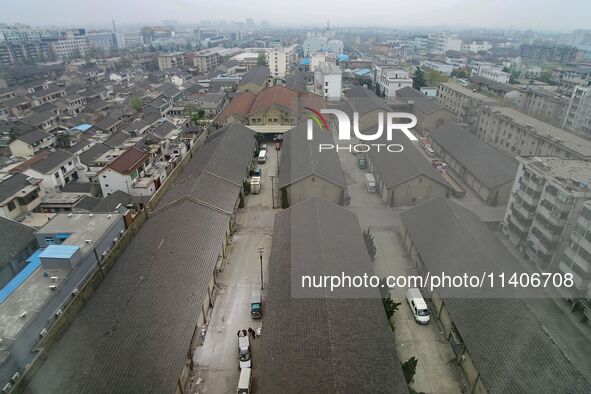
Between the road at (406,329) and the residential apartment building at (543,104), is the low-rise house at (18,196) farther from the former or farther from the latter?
the residential apartment building at (543,104)

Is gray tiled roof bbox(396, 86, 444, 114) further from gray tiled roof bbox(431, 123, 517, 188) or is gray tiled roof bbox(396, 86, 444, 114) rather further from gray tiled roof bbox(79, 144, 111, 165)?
gray tiled roof bbox(79, 144, 111, 165)

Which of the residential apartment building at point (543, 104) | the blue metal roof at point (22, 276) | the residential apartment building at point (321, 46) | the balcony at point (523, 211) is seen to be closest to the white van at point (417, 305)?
the balcony at point (523, 211)

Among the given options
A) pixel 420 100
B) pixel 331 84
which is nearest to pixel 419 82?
pixel 420 100

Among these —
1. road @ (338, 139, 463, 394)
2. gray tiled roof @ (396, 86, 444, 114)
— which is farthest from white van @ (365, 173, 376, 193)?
gray tiled roof @ (396, 86, 444, 114)

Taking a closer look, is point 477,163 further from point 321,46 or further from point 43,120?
point 321,46

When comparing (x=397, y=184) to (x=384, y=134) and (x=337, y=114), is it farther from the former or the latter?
(x=337, y=114)

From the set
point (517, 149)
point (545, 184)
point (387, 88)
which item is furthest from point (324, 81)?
point (545, 184)
